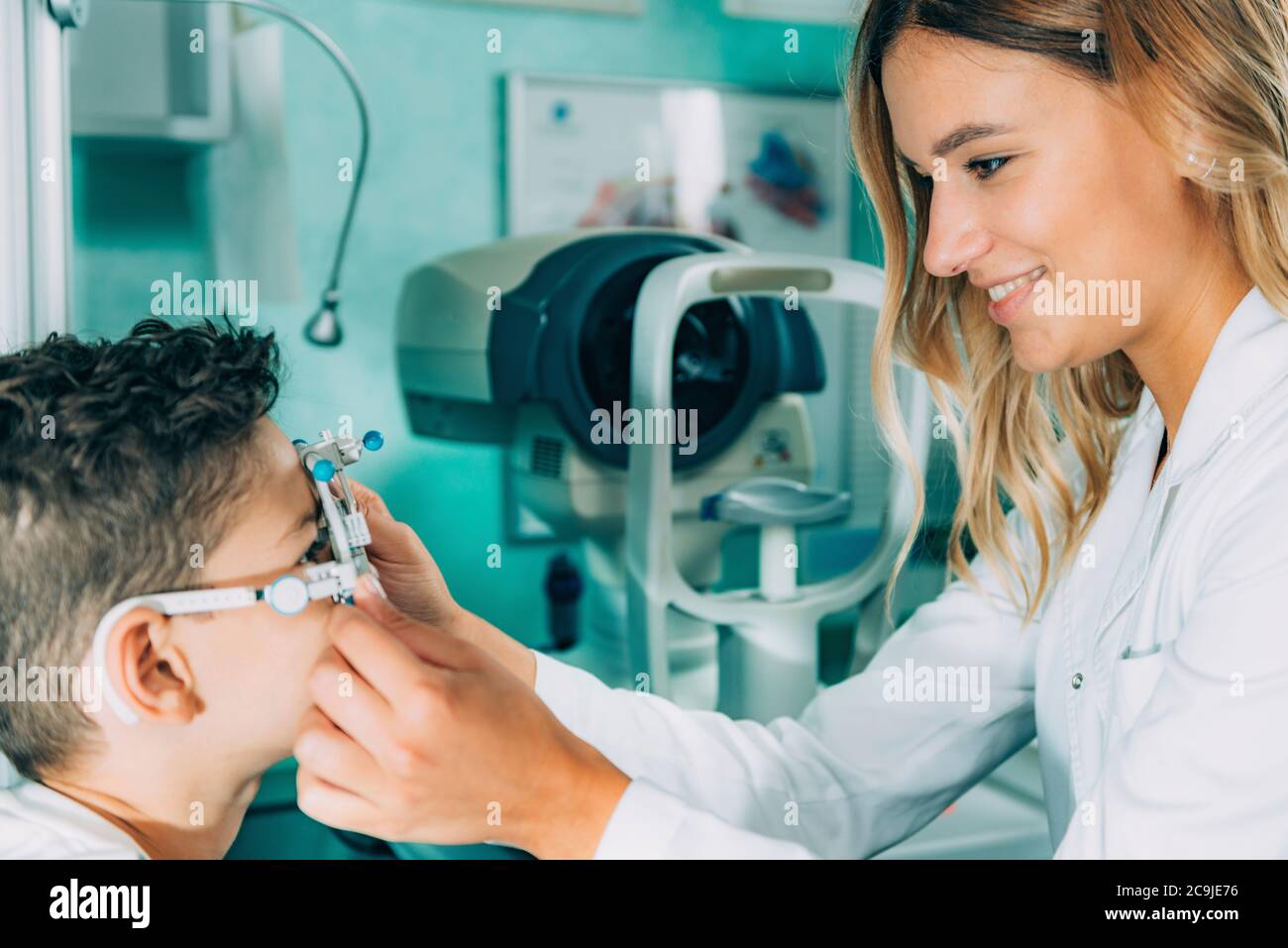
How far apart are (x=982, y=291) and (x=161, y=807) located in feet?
3.09

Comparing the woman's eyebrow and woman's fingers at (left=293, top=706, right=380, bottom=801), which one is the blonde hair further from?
woman's fingers at (left=293, top=706, right=380, bottom=801)

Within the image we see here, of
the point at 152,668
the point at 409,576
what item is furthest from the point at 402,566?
the point at 152,668

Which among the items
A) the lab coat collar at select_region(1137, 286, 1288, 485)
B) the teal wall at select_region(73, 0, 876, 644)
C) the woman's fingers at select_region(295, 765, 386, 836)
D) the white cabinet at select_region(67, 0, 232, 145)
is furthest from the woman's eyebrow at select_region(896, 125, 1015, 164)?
the white cabinet at select_region(67, 0, 232, 145)

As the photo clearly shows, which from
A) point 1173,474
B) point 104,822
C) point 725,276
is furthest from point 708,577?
point 104,822

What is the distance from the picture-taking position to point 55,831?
0.85 metres

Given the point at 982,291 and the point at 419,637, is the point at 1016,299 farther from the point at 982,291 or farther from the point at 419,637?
the point at 419,637

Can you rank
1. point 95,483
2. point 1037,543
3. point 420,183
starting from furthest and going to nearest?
point 420,183
point 1037,543
point 95,483

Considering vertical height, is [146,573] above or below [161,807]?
above

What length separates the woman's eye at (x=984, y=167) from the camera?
3.13ft

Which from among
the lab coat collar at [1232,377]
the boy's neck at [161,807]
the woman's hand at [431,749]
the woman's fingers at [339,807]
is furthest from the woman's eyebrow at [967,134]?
the boy's neck at [161,807]

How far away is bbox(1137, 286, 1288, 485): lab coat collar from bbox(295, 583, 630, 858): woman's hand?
580 mm

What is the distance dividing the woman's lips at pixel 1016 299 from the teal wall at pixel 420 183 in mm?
940

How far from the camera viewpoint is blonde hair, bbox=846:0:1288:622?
90 cm

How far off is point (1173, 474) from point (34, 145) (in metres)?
1.01
